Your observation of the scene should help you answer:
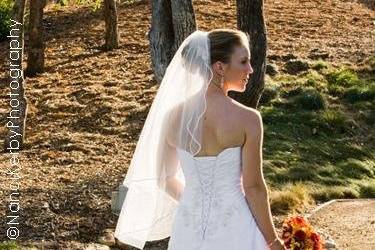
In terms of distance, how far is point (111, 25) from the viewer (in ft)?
50.3

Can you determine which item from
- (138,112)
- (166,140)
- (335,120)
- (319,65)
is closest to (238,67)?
(166,140)

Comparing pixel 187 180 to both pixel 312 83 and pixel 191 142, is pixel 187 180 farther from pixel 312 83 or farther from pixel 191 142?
pixel 312 83

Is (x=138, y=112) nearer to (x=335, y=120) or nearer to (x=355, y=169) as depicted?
(x=335, y=120)

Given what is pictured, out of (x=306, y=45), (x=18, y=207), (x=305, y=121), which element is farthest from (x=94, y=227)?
(x=306, y=45)

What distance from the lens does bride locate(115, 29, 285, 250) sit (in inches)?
141

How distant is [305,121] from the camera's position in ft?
40.6

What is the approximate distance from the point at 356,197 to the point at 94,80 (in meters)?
5.57

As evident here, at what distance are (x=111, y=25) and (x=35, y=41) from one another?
1.86m

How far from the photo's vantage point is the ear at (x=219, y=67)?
11.8 ft

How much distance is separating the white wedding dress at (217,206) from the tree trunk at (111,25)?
38.0 ft

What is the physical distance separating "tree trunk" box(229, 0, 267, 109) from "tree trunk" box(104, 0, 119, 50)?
689cm

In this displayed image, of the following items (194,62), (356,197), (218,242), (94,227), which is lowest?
(356,197)

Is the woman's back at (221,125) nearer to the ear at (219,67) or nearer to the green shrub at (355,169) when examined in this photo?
the ear at (219,67)

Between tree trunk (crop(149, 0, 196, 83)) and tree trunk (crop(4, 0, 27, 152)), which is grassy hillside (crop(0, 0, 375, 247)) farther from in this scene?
tree trunk (crop(149, 0, 196, 83))
